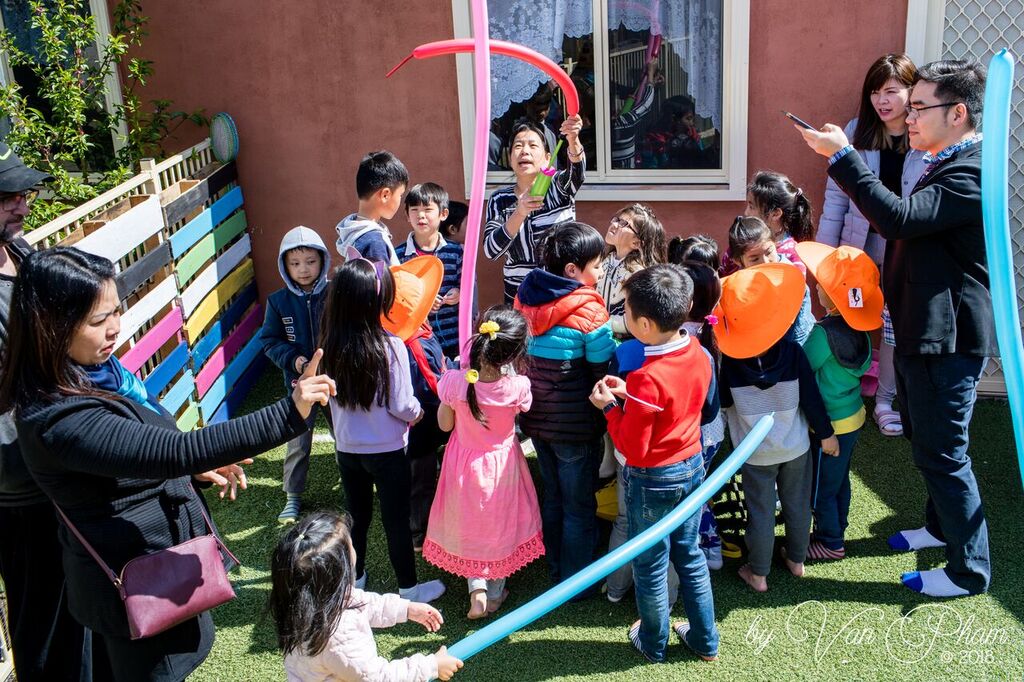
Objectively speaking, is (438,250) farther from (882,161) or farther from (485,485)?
(882,161)

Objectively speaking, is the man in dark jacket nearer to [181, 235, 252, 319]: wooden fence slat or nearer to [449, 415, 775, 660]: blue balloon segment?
[449, 415, 775, 660]: blue balloon segment

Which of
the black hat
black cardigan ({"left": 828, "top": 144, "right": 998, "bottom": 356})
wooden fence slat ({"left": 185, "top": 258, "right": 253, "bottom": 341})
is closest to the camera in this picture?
the black hat

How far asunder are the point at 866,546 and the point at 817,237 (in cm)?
201

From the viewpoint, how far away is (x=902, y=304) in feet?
12.3

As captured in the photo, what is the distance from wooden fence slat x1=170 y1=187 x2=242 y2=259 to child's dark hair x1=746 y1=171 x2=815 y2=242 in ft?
10.2

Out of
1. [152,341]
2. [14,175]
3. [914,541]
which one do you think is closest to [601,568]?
[914,541]

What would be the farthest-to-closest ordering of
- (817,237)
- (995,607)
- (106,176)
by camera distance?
(106,176), (817,237), (995,607)

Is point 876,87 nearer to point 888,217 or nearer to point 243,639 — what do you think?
point 888,217

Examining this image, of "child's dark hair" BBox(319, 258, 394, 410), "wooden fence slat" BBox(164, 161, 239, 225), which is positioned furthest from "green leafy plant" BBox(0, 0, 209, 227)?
"child's dark hair" BBox(319, 258, 394, 410)

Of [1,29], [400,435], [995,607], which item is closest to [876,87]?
[995,607]

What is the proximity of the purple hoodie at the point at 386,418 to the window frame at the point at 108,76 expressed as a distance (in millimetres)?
3445

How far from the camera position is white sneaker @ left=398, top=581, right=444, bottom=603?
3.97 meters

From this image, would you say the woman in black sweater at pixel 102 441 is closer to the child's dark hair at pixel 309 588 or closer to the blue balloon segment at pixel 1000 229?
the child's dark hair at pixel 309 588

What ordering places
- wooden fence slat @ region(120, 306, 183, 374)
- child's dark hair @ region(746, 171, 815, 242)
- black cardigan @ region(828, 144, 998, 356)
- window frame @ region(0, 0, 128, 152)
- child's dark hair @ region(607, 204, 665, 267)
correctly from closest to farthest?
1. black cardigan @ region(828, 144, 998, 356)
2. child's dark hair @ region(607, 204, 665, 267)
3. child's dark hair @ region(746, 171, 815, 242)
4. wooden fence slat @ region(120, 306, 183, 374)
5. window frame @ region(0, 0, 128, 152)
